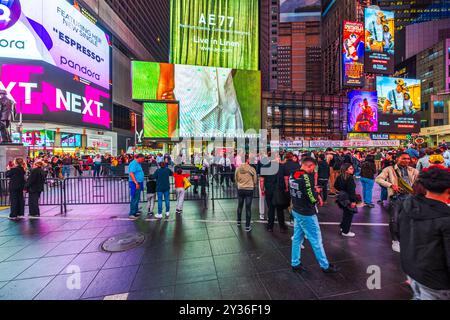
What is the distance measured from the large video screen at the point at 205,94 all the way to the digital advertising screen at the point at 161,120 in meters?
0.69

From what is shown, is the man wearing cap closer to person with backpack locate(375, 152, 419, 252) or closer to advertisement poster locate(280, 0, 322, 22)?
person with backpack locate(375, 152, 419, 252)

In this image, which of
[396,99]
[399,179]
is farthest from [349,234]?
[396,99]

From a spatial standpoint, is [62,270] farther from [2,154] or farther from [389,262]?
[2,154]

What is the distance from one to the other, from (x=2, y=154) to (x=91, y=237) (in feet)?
36.9

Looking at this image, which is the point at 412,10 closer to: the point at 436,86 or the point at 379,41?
the point at 436,86

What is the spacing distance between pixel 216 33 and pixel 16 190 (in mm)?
29942

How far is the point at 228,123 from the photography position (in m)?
27.3

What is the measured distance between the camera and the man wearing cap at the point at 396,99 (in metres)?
32.6

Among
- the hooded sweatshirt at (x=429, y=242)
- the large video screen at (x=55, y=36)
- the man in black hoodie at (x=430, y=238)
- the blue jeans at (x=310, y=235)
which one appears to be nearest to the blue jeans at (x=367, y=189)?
the blue jeans at (x=310, y=235)

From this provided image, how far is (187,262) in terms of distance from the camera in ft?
Result: 12.7

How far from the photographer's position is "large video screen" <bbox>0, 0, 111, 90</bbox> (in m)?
21.6

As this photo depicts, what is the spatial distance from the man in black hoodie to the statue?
1757 centimetres

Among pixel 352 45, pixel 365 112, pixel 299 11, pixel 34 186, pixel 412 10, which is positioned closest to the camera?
pixel 34 186
